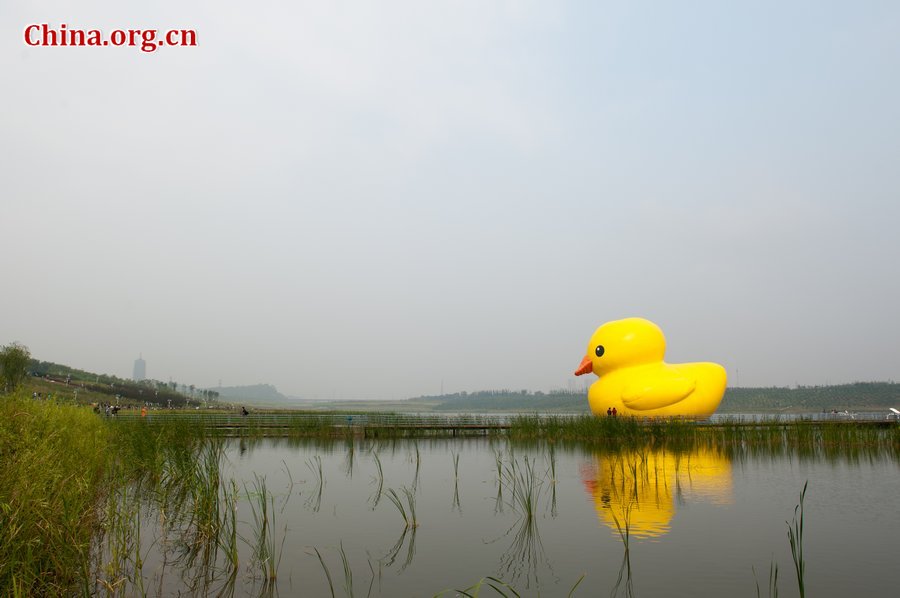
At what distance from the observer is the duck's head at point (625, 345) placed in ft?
62.3

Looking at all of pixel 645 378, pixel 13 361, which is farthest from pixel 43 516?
pixel 13 361

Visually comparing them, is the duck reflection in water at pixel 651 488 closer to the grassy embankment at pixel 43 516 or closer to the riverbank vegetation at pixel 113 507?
the riverbank vegetation at pixel 113 507

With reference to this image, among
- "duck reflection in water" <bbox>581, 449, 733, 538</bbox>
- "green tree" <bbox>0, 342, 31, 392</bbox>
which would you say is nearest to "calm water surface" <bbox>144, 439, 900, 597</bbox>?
"duck reflection in water" <bbox>581, 449, 733, 538</bbox>

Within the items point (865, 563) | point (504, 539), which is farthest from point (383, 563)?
point (865, 563)

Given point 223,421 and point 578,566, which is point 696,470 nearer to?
point 578,566

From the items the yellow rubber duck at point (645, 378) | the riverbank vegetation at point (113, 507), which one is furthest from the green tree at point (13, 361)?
the yellow rubber duck at point (645, 378)

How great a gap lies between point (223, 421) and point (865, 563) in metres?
20.1

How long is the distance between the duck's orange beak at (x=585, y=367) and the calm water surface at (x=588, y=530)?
788cm

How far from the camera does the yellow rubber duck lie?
18.4 meters

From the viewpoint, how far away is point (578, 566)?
5.67m

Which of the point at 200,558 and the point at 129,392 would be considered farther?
the point at 129,392

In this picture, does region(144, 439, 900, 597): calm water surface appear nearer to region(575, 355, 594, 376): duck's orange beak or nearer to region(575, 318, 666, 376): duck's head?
region(575, 318, 666, 376): duck's head

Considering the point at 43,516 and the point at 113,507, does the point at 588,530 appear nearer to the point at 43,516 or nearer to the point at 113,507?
the point at 113,507

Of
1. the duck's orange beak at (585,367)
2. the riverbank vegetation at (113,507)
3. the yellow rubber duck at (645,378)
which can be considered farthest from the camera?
the duck's orange beak at (585,367)
